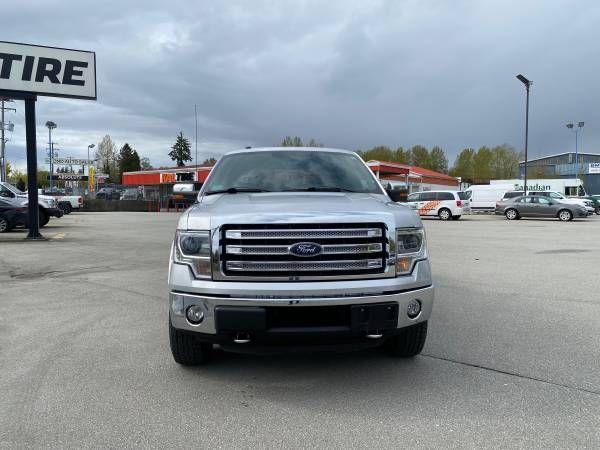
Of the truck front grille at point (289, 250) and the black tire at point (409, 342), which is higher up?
the truck front grille at point (289, 250)

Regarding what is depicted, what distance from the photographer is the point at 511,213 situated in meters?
30.4

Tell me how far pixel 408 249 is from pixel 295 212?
900 mm

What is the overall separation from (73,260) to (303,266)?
29.1 feet

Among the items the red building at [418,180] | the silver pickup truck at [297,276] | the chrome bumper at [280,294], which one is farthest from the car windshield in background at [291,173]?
the red building at [418,180]

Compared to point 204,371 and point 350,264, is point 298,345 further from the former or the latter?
point 204,371

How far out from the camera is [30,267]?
9859 millimetres

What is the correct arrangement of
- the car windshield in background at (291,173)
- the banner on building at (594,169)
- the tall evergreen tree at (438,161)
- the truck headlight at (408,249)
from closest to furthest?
the truck headlight at (408,249) < the car windshield in background at (291,173) < the banner on building at (594,169) < the tall evergreen tree at (438,161)

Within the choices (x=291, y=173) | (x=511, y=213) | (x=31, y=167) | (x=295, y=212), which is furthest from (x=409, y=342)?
(x=511, y=213)

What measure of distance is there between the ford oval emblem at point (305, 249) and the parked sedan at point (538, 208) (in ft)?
94.8

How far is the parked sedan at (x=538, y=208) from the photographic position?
92.8 ft

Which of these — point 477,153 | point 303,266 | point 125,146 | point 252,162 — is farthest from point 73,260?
point 125,146

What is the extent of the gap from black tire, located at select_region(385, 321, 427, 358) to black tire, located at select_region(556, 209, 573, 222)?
27904mm

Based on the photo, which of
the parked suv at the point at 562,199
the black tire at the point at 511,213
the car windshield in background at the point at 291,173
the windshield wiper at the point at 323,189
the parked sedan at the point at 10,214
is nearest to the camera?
the windshield wiper at the point at 323,189

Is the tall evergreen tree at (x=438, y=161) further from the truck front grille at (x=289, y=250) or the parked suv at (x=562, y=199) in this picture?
the truck front grille at (x=289, y=250)
